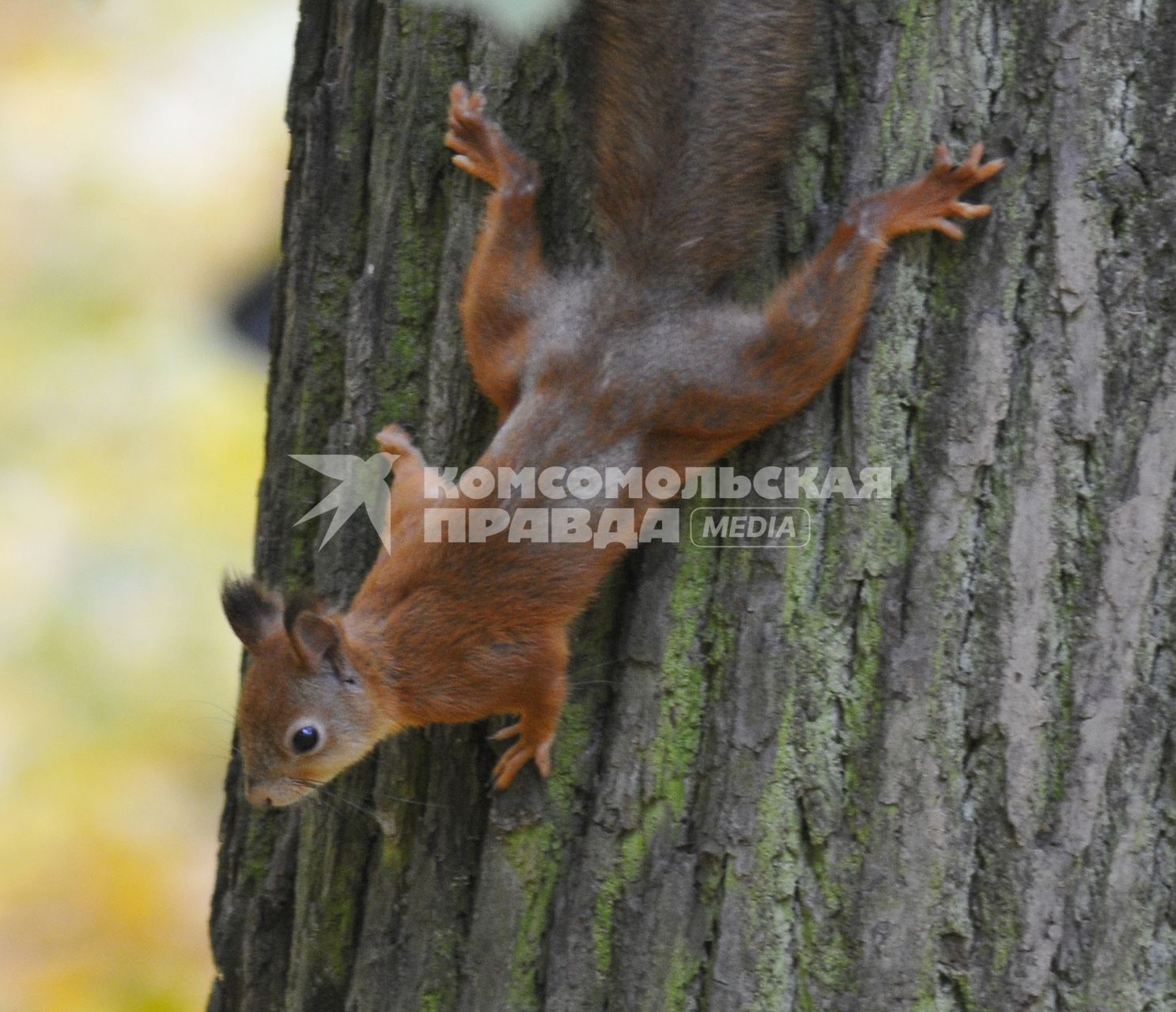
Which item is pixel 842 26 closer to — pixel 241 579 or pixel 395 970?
pixel 241 579

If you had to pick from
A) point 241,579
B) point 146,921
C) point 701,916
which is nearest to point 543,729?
point 701,916

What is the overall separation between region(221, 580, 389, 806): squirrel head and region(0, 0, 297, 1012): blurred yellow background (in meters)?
1.66

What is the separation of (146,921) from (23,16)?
3.72 m

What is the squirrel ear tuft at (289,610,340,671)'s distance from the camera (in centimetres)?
234

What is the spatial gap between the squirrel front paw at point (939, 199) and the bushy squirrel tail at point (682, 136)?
22cm

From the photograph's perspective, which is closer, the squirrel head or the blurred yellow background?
the squirrel head

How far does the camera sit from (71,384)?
208 inches

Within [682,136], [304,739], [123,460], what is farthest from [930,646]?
[123,460]

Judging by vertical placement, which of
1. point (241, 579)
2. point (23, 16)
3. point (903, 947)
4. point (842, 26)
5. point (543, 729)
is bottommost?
point (903, 947)

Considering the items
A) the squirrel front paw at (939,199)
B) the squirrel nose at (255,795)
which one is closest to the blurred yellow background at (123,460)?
the squirrel nose at (255,795)

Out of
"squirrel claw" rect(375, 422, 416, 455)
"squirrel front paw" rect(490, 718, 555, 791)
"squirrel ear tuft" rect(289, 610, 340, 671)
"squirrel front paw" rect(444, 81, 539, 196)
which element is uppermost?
"squirrel front paw" rect(444, 81, 539, 196)

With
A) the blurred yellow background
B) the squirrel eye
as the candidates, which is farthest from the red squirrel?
the blurred yellow background

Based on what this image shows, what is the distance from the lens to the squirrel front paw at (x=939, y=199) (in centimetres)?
210

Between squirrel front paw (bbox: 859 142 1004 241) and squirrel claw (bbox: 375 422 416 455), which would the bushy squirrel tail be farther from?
squirrel claw (bbox: 375 422 416 455)
